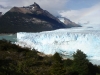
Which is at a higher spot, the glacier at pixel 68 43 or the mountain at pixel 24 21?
the mountain at pixel 24 21

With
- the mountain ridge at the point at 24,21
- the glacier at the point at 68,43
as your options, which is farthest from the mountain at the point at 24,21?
the glacier at the point at 68,43

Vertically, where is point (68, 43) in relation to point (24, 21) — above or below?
below

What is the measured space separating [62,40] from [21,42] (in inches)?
248

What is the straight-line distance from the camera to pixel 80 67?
9156 mm

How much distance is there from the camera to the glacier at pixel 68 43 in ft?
75.4

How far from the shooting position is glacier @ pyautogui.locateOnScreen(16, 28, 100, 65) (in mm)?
22994

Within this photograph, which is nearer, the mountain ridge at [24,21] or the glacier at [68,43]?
the glacier at [68,43]

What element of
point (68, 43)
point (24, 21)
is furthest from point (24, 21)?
point (68, 43)

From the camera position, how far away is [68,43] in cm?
2606

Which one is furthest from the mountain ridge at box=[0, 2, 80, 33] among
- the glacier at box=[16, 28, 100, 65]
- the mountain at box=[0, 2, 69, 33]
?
the glacier at box=[16, 28, 100, 65]

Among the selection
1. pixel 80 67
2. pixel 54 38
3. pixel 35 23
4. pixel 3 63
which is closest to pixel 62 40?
pixel 54 38

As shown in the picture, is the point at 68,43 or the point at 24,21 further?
the point at 24,21

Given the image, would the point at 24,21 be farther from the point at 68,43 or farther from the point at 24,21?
the point at 68,43

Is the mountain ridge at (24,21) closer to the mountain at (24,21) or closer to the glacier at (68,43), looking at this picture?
the mountain at (24,21)
